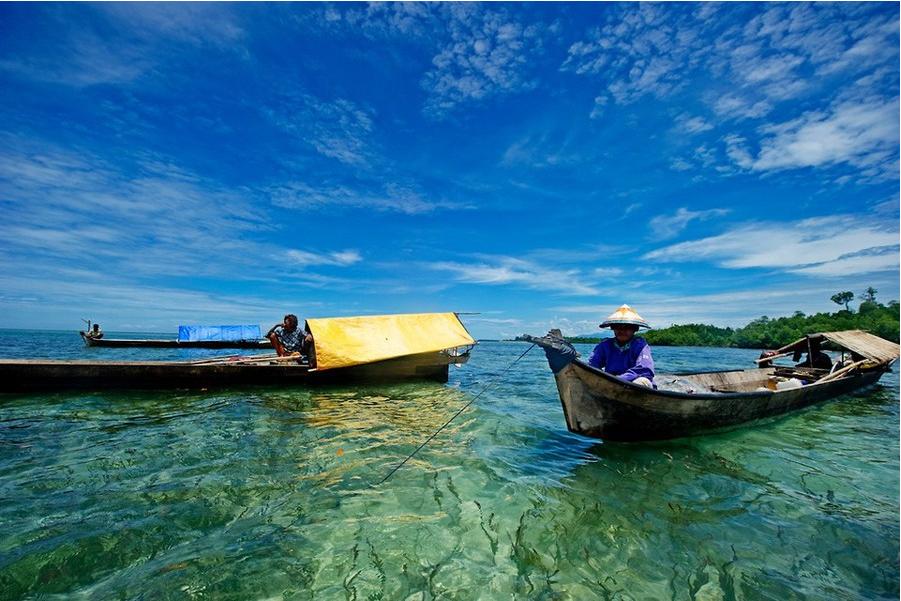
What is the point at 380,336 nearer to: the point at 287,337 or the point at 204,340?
the point at 287,337

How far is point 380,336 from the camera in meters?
13.2

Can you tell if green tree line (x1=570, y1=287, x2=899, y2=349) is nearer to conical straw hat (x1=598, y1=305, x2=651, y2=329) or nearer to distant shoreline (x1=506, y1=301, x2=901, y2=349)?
distant shoreline (x1=506, y1=301, x2=901, y2=349)

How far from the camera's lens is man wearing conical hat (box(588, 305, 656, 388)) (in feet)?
22.4

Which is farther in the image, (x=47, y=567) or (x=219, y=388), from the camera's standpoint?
(x=219, y=388)

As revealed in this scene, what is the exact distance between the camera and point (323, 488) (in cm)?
518

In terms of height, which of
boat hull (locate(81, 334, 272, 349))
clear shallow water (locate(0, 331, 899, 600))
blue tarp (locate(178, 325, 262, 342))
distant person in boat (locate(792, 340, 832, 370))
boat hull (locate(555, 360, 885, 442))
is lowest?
clear shallow water (locate(0, 331, 899, 600))

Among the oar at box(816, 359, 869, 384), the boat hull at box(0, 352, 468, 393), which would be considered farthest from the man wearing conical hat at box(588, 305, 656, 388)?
the oar at box(816, 359, 869, 384)

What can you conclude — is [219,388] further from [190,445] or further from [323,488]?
[323,488]

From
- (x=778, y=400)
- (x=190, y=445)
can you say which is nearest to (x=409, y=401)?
(x=190, y=445)

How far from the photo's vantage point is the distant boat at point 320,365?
35.2 ft

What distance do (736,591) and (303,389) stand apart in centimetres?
1165

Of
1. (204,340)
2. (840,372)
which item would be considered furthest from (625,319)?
(204,340)

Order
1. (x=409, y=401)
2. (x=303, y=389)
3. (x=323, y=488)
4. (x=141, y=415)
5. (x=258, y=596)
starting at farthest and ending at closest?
(x=303, y=389), (x=409, y=401), (x=141, y=415), (x=323, y=488), (x=258, y=596)

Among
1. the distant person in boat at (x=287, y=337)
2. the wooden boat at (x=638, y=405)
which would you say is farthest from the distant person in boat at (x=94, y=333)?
the wooden boat at (x=638, y=405)
